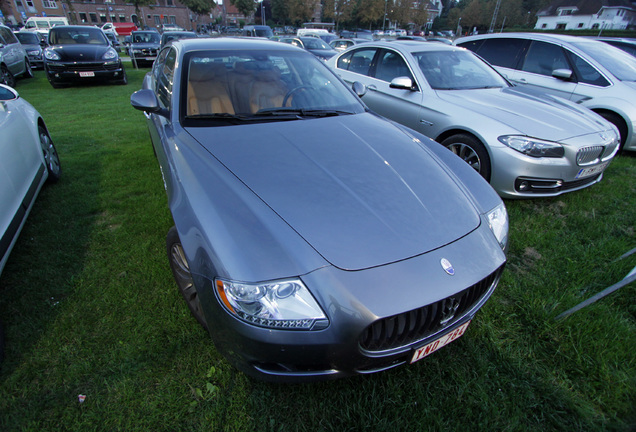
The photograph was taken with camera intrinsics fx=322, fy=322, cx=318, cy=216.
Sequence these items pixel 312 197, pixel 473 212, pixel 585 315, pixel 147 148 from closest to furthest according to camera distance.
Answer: pixel 312 197 < pixel 473 212 < pixel 585 315 < pixel 147 148

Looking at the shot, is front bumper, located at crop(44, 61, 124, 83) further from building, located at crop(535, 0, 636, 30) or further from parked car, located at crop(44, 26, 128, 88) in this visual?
building, located at crop(535, 0, 636, 30)

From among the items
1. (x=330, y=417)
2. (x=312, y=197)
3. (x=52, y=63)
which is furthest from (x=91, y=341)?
(x=52, y=63)

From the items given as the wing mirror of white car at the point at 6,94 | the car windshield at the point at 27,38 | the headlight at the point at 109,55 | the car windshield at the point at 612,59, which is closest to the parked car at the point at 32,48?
the car windshield at the point at 27,38

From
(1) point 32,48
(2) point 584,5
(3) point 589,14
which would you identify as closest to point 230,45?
(1) point 32,48

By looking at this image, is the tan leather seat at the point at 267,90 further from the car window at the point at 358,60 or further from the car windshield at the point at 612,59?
the car windshield at the point at 612,59

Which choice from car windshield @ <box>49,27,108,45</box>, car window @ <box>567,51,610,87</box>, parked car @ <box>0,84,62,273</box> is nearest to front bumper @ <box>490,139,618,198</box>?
car window @ <box>567,51,610,87</box>

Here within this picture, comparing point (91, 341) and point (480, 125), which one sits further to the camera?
point (480, 125)

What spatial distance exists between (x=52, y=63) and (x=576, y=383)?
11.6 m

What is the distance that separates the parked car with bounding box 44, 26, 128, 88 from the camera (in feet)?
27.4

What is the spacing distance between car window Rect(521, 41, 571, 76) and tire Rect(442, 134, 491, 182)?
2.77 m

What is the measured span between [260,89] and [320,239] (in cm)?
165

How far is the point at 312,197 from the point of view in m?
1.58

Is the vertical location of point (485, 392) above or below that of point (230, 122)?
below

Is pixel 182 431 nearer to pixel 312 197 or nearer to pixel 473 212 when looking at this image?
pixel 312 197
